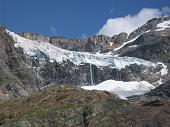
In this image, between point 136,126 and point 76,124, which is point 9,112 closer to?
point 76,124

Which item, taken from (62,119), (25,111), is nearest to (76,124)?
(62,119)

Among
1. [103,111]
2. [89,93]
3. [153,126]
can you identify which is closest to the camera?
[153,126]

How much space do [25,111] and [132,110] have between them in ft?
50.9

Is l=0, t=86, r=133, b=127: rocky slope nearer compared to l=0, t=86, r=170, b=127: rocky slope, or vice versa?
l=0, t=86, r=170, b=127: rocky slope

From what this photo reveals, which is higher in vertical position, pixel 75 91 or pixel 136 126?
pixel 75 91

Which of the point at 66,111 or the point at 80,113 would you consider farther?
the point at 80,113

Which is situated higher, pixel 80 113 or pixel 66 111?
pixel 66 111

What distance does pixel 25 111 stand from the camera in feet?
250

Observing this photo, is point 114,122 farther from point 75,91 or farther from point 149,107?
point 75,91

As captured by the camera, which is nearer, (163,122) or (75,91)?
(163,122)

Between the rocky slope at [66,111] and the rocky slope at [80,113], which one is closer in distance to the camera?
the rocky slope at [80,113]

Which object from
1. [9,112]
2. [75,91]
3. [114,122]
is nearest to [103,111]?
[114,122]

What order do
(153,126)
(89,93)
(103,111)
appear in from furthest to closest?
(89,93) → (103,111) → (153,126)

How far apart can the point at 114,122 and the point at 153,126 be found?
5.76m
